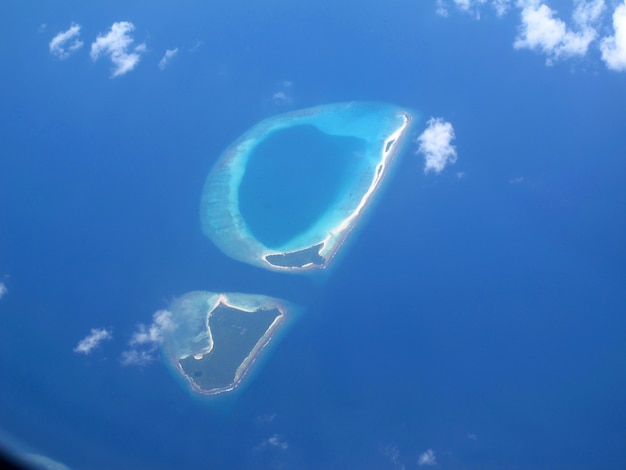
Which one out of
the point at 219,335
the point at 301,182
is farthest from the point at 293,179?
the point at 219,335

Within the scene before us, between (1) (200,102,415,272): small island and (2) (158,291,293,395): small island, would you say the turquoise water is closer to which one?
(1) (200,102,415,272): small island

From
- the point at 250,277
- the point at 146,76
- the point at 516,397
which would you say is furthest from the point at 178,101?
the point at 516,397

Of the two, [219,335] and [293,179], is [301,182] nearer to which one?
[293,179]

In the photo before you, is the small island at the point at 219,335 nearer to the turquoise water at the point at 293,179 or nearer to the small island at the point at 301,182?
the small island at the point at 301,182

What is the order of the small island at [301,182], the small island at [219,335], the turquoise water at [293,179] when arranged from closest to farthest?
the small island at [219,335], the small island at [301,182], the turquoise water at [293,179]

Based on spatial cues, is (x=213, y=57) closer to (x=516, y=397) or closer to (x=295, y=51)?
(x=295, y=51)

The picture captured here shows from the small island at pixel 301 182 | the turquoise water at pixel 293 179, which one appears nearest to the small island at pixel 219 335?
the small island at pixel 301 182

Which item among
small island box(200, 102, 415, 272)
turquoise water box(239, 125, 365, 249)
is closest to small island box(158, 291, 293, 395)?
small island box(200, 102, 415, 272)
